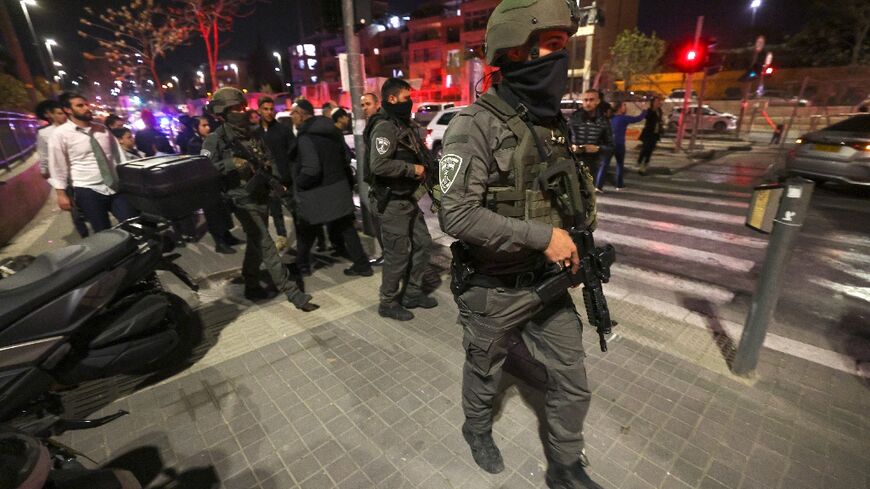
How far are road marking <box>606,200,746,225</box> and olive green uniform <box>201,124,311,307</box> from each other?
6216 mm

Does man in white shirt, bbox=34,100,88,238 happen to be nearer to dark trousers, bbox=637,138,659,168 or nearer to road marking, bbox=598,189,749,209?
road marking, bbox=598,189,749,209

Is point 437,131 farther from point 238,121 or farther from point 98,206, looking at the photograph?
point 238,121

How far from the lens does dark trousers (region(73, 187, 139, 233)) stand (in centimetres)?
496

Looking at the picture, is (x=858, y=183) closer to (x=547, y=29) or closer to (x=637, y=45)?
(x=547, y=29)

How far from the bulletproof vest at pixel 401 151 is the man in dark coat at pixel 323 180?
0.78m

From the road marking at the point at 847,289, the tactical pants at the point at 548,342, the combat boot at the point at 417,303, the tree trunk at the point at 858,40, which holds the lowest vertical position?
the road marking at the point at 847,289

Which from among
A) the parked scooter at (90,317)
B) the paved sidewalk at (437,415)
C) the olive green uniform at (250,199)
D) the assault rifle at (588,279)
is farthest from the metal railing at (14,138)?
the assault rifle at (588,279)

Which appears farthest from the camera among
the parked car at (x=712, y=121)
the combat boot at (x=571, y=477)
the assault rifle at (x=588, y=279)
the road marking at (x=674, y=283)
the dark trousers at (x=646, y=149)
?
the parked car at (x=712, y=121)

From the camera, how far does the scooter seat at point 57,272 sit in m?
2.31

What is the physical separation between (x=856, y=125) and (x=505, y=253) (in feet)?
30.3

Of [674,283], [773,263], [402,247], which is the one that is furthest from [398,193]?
[674,283]

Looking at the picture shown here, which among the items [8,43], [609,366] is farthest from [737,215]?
[8,43]

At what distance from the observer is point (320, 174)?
4.42 meters

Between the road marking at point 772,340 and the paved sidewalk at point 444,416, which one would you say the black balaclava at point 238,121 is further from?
the road marking at point 772,340
